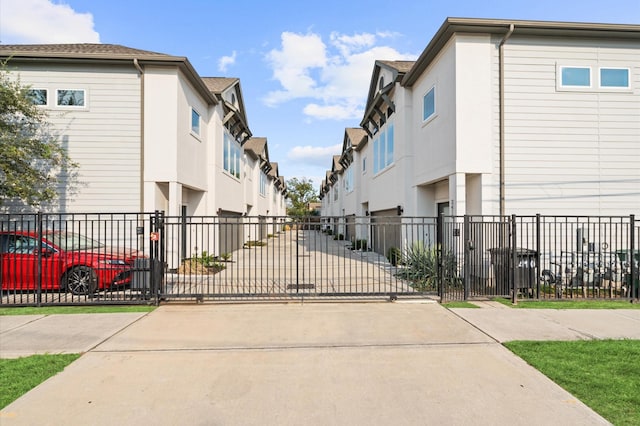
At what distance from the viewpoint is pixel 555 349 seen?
4.97 metres

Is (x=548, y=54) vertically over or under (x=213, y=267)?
over

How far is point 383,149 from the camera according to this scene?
17094mm

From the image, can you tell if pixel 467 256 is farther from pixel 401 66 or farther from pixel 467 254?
pixel 401 66

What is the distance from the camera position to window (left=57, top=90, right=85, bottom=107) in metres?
11.4

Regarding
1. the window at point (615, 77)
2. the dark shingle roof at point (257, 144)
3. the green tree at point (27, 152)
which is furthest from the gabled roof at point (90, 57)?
the dark shingle roof at point (257, 144)

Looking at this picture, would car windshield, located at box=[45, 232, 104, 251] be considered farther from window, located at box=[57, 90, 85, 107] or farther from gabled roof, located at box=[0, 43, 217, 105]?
gabled roof, located at box=[0, 43, 217, 105]

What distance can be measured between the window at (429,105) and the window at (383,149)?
10.0ft

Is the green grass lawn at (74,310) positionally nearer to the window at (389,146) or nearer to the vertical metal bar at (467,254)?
the vertical metal bar at (467,254)

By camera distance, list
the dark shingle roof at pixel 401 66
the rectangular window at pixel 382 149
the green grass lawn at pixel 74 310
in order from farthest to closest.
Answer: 1. the rectangular window at pixel 382 149
2. the dark shingle roof at pixel 401 66
3. the green grass lawn at pixel 74 310

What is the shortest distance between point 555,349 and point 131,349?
5.86 metres

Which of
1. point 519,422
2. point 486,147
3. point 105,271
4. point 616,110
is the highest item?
point 616,110

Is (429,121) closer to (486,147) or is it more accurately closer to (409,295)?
(486,147)

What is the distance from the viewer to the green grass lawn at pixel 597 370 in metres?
3.49

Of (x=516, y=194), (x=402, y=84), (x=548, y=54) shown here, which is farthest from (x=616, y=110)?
(x=402, y=84)
